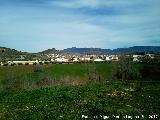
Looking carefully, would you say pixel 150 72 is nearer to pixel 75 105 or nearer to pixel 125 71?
pixel 125 71

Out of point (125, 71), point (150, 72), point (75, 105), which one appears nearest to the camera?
point (75, 105)

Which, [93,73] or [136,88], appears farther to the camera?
[93,73]

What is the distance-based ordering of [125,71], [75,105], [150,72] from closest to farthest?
[75,105] → [125,71] → [150,72]

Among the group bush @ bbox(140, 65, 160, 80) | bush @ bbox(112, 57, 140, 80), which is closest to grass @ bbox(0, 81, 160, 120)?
bush @ bbox(112, 57, 140, 80)

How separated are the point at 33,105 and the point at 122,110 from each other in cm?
941

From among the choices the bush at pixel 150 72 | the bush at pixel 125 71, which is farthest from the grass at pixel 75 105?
the bush at pixel 150 72

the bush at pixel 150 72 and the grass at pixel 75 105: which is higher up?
the grass at pixel 75 105

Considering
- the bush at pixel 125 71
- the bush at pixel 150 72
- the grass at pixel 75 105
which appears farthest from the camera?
the bush at pixel 150 72

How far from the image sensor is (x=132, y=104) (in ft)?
93.2

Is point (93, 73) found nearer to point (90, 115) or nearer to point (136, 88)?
point (136, 88)

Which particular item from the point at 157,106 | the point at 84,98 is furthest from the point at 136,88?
the point at 157,106

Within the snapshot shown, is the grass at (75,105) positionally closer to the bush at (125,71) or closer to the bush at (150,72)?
the bush at (125,71)

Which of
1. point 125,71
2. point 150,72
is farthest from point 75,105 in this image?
point 150,72

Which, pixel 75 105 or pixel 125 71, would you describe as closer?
pixel 75 105
